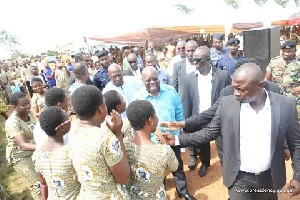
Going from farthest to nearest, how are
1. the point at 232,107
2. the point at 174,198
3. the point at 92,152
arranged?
the point at 174,198 < the point at 232,107 < the point at 92,152

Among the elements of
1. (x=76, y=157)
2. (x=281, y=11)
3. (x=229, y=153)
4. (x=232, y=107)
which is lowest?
(x=229, y=153)

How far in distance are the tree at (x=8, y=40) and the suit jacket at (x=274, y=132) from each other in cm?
6760

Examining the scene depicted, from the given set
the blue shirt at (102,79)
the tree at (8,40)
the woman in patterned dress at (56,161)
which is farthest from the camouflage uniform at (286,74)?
the tree at (8,40)

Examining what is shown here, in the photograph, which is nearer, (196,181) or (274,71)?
(196,181)

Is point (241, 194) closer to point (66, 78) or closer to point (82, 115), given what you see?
point (82, 115)

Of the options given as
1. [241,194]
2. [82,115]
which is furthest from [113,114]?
[241,194]

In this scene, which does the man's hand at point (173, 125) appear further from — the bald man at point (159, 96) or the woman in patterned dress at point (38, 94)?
the woman in patterned dress at point (38, 94)

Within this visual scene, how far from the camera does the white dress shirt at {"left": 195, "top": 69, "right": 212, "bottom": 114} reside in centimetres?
→ 371

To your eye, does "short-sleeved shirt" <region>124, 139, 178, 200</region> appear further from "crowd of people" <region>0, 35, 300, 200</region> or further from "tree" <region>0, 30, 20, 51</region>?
"tree" <region>0, 30, 20, 51</region>

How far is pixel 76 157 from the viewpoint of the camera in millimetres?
1650

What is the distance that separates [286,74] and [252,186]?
10.2ft

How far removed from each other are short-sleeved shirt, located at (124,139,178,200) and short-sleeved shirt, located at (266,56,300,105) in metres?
3.60

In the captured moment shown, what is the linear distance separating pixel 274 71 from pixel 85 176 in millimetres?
4370

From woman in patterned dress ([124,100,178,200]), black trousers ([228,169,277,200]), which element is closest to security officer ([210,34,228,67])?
black trousers ([228,169,277,200])
